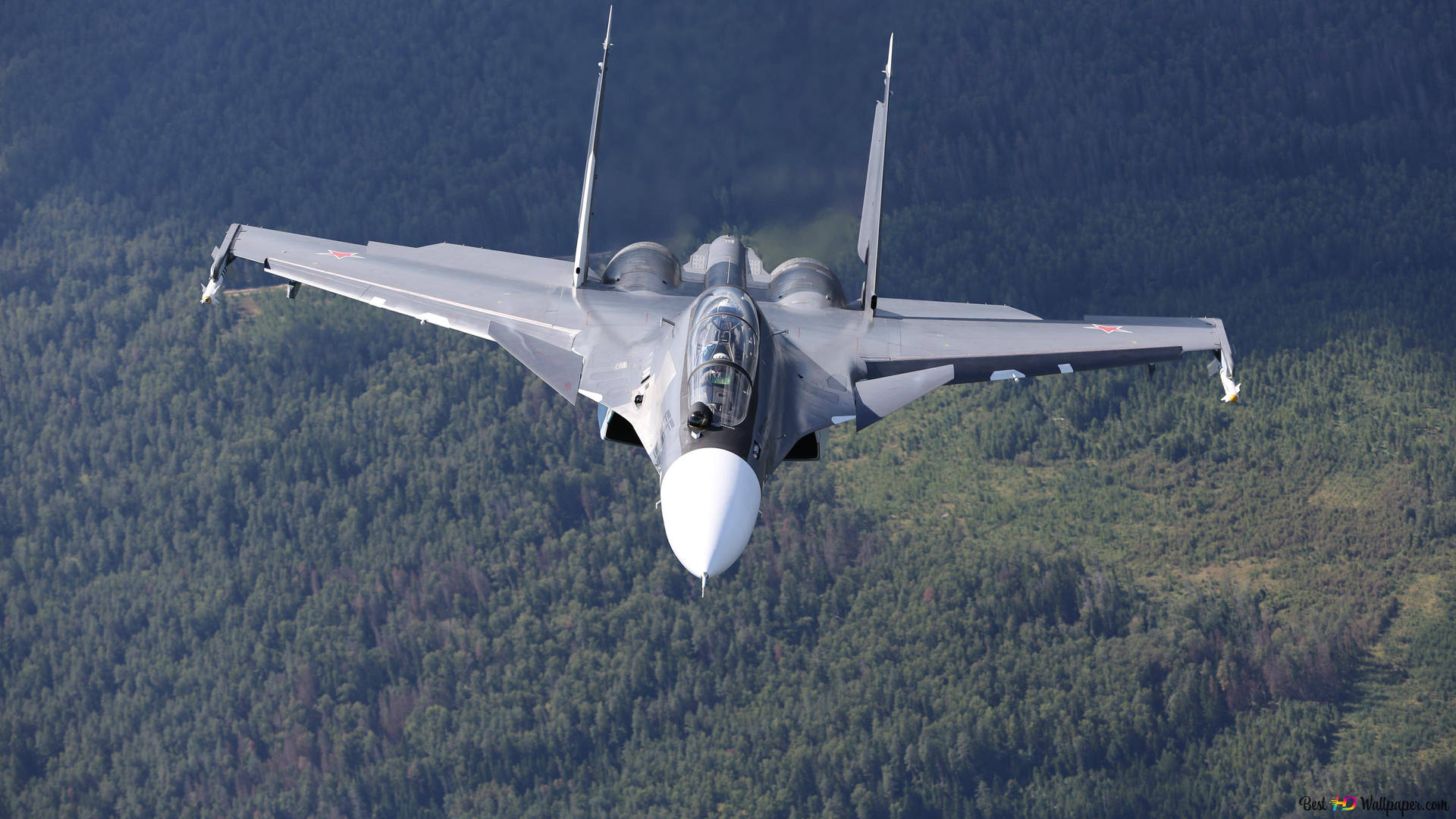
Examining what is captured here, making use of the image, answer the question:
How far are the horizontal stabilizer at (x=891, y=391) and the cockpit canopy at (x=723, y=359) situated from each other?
4353 millimetres

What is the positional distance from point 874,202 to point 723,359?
1327cm

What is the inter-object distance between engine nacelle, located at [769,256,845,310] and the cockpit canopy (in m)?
8.84

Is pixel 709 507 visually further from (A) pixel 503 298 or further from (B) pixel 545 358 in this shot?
(A) pixel 503 298

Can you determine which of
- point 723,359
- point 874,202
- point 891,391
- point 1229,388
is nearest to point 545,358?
point 723,359

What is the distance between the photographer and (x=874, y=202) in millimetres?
52031

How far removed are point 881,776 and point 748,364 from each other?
8664 centimetres

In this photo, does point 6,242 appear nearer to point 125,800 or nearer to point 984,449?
point 125,800

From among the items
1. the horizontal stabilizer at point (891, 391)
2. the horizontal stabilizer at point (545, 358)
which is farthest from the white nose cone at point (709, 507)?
the horizontal stabilizer at point (891, 391)

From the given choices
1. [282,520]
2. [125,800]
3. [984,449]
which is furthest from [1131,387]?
[125,800]

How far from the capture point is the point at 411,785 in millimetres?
128000

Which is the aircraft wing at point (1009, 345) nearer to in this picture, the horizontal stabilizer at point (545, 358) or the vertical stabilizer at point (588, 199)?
the horizontal stabilizer at point (545, 358)

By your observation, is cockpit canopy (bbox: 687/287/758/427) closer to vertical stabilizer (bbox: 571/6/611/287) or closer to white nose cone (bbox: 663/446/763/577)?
white nose cone (bbox: 663/446/763/577)

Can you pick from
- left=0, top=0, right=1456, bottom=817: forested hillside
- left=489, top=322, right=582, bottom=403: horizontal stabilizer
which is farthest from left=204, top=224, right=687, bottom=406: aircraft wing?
left=0, top=0, right=1456, bottom=817: forested hillside

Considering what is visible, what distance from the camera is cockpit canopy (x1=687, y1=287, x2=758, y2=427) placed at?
1598 inches
